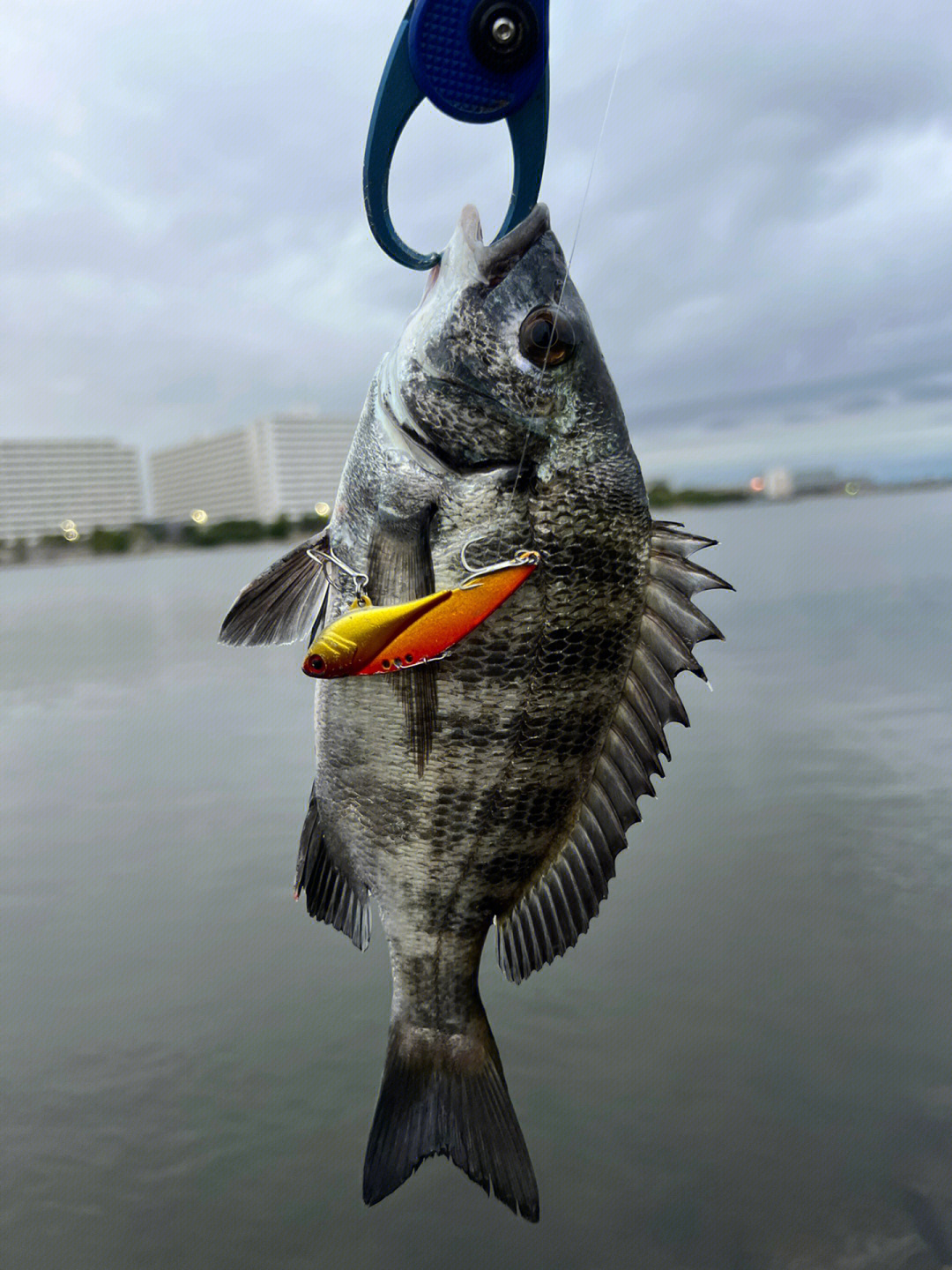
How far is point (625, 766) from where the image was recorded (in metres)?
2.11

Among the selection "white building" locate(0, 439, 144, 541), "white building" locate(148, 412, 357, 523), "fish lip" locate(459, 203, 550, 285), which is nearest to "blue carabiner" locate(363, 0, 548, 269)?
"fish lip" locate(459, 203, 550, 285)

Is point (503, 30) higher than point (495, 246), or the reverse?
point (503, 30)

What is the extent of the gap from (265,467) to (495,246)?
161 ft

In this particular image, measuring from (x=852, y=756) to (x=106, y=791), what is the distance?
275 inches

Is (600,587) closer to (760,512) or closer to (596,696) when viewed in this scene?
(596,696)

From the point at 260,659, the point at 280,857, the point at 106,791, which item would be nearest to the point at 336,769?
the point at 280,857

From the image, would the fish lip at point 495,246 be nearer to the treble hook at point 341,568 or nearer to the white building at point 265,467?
the treble hook at point 341,568

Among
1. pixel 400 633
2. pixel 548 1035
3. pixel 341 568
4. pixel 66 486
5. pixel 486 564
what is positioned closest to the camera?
pixel 400 633

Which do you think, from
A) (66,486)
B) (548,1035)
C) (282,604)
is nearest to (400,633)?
(282,604)

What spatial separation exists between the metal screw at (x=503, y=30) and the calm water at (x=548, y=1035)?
374 cm

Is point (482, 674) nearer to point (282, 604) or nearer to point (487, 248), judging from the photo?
point (282, 604)

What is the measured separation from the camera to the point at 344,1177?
12.3 feet

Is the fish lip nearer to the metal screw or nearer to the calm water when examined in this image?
the metal screw

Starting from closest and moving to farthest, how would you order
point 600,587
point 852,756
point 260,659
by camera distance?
point 600,587
point 852,756
point 260,659
